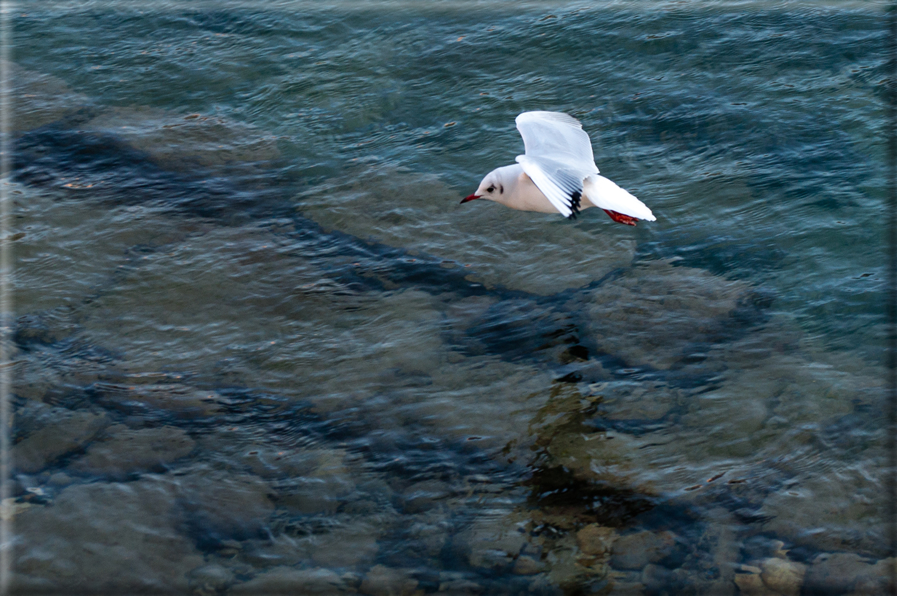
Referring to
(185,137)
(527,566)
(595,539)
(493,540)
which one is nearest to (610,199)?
(595,539)

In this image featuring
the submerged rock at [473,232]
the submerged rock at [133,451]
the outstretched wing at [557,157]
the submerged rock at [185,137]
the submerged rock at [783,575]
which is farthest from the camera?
the submerged rock at [185,137]

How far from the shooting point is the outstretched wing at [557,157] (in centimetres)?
556

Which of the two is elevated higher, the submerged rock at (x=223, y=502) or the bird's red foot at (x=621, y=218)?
the bird's red foot at (x=621, y=218)

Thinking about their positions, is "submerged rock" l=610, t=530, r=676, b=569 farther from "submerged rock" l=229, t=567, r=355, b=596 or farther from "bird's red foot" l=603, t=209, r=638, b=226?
"bird's red foot" l=603, t=209, r=638, b=226

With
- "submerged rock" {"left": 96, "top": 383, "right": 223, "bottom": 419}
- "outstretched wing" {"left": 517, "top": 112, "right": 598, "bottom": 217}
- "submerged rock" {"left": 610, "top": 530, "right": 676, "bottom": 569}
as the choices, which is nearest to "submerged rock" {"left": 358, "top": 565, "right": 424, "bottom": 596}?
"submerged rock" {"left": 610, "top": 530, "right": 676, "bottom": 569}

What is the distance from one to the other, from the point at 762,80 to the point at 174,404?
756cm

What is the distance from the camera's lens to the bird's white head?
6.52 meters

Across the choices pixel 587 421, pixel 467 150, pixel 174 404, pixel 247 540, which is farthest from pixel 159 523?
pixel 467 150

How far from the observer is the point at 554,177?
5.88 meters

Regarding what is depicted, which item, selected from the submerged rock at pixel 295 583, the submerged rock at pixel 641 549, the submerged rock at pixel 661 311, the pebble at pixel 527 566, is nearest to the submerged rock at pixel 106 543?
the submerged rock at pixel 295 583

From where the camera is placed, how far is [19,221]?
781 centimetres

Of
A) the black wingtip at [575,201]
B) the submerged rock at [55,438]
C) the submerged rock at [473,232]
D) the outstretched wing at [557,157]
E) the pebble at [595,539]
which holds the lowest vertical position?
the pebble at [595,539]

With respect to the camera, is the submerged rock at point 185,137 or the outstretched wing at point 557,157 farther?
the submerged rock at point 185,137

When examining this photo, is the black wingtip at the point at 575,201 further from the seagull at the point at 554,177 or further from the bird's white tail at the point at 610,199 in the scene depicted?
the bird's white tail at the point at 610,199
